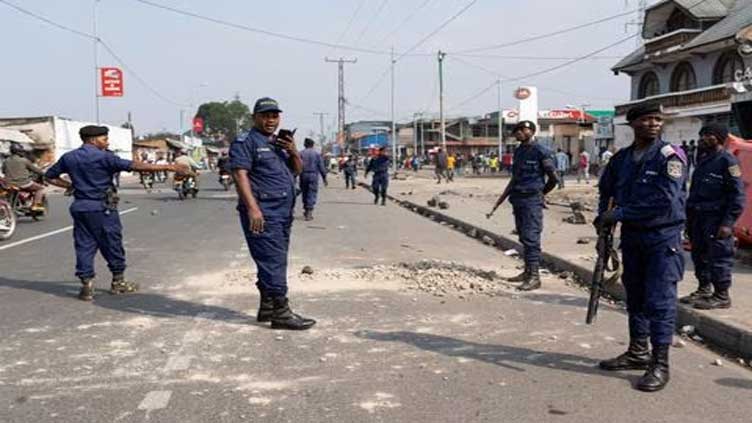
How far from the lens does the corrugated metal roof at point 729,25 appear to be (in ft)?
104

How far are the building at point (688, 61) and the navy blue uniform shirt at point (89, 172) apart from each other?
24897 mm

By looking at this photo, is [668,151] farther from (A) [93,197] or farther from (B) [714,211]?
(A) [93,197]

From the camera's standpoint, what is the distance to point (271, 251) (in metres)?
6.46

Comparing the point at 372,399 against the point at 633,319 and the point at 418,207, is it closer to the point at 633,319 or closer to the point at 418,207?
the point at 633,319

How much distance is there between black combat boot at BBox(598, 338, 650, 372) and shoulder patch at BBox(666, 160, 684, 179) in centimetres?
119

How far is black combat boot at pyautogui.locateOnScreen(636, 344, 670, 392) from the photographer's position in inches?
195

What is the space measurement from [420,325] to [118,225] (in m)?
3.38

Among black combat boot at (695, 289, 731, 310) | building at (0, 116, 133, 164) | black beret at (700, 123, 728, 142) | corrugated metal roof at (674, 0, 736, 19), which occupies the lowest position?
black combat boot at (695, 289, 731, 310)

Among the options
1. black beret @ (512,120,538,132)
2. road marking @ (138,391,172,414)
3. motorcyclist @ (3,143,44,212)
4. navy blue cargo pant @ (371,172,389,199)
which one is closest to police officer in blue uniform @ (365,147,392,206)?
navy blue cargo pant @ (371,172,389,199)

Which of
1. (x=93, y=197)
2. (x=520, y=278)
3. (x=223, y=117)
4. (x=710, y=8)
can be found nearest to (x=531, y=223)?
(x=520, y=278)

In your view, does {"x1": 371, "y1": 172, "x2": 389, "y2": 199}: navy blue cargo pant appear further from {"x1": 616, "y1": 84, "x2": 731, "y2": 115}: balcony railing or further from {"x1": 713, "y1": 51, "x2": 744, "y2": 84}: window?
{"x1": 713, "y1": 51, "x2": 744, "y2": 84}: window

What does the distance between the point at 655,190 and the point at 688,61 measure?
113ft

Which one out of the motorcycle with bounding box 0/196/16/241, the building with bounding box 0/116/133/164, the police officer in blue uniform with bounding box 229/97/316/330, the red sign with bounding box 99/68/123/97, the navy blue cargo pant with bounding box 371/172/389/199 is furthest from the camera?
the red sign with bounding box 99/68/123/97

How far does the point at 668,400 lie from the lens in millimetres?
4773
